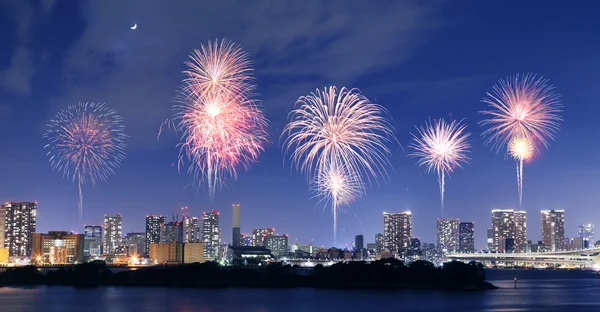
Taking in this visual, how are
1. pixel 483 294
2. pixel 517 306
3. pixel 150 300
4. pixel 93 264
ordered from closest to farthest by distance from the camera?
pixel 517 306 < pixel 150 300 < pixel 483 294 < pixel 93 264

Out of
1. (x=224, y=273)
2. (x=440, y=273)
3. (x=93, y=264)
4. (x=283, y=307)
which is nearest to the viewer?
(x=283, y=307)

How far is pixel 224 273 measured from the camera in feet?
487

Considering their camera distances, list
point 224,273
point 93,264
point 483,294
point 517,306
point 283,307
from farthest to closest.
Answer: point 93,264 → point 224,273 → point 483,294 → point 517,306 → point 283,307

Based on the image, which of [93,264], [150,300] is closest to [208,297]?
[150,300]

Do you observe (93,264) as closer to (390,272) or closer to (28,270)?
(28,270)

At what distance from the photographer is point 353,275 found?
135875 mm

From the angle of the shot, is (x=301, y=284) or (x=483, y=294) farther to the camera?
(x=301, y=284)

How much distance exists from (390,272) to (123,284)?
2105 inches

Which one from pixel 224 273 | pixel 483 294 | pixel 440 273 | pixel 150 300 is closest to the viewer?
pixel 150 300

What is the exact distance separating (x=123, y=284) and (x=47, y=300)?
47.0 meters

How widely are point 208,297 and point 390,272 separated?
39.8 metres

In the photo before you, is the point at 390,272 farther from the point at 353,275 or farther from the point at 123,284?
the point at 123,284

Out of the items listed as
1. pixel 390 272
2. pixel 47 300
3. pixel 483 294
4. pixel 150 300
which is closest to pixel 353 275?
pixel 390 272

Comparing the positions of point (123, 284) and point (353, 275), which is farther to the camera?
point (123, 284)
